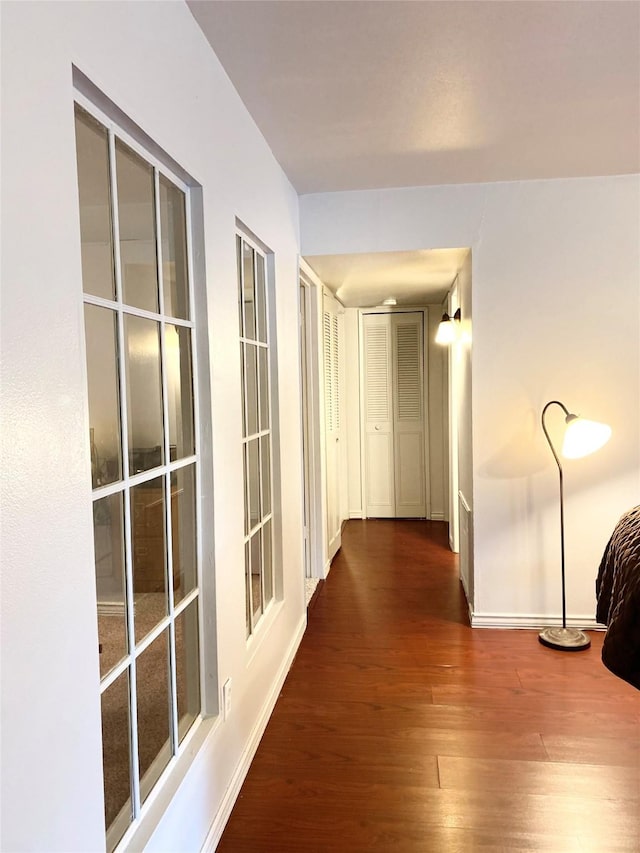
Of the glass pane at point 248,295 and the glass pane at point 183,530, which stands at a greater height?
the glass pane at point 248,295

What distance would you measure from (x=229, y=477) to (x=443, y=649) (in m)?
1.73

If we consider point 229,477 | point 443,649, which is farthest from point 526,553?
point 229,477

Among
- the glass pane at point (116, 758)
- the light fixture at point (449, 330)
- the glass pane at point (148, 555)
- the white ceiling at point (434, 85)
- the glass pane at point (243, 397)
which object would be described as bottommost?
the glass pane at point (116, 758)

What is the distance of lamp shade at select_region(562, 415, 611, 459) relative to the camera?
3.08 meters

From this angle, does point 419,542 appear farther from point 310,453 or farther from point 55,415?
point 55,415

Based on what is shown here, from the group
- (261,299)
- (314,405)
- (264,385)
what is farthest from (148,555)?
(314,405)

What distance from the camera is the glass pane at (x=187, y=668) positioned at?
5.94 feet

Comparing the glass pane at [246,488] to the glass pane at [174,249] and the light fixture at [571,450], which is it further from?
the light fixture at [571,450]

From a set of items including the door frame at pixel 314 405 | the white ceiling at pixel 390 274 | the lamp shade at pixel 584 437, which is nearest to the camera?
the lamp shade at pixel 584 437

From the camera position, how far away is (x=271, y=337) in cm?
296

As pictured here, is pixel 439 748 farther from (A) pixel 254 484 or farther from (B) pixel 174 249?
(B) pixel 174 249

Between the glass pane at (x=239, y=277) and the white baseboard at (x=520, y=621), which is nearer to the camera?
the glass pane at (x=239, y=277)

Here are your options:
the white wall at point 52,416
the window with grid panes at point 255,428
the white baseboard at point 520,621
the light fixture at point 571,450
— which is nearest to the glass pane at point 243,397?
the window with grid panes at point 255,428

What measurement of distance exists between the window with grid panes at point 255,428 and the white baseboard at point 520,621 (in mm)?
1316
